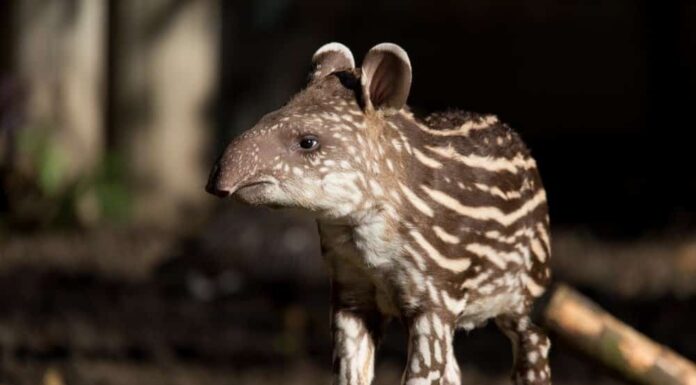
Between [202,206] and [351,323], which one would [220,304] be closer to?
[202,206]

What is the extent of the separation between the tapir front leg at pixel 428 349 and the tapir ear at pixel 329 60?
47 centimetres

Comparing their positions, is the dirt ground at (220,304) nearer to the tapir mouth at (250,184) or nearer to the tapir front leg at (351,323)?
the tapir front leg at (351,323)

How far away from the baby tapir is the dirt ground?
304 cm

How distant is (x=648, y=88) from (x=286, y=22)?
348 centimetres

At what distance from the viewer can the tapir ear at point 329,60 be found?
7.94 feet

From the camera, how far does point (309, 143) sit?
2.24 metres

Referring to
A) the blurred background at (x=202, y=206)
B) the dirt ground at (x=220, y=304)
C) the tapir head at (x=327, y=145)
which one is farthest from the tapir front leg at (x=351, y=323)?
the blurred background at (x=202, y=206)

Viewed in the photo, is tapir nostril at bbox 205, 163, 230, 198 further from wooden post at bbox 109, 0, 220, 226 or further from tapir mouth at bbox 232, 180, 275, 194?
wooden post at bbox 109, 0, 220, 226

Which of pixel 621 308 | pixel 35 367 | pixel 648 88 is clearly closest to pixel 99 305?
pixel 35 367

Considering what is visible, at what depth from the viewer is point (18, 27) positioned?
27.6 ft

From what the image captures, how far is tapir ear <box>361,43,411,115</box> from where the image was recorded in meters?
2.30

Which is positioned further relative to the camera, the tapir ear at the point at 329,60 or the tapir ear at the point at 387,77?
the tapir ear at the point at 329,60

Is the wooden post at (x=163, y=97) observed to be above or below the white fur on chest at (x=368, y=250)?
below

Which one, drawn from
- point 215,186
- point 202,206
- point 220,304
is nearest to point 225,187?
point 215,186
